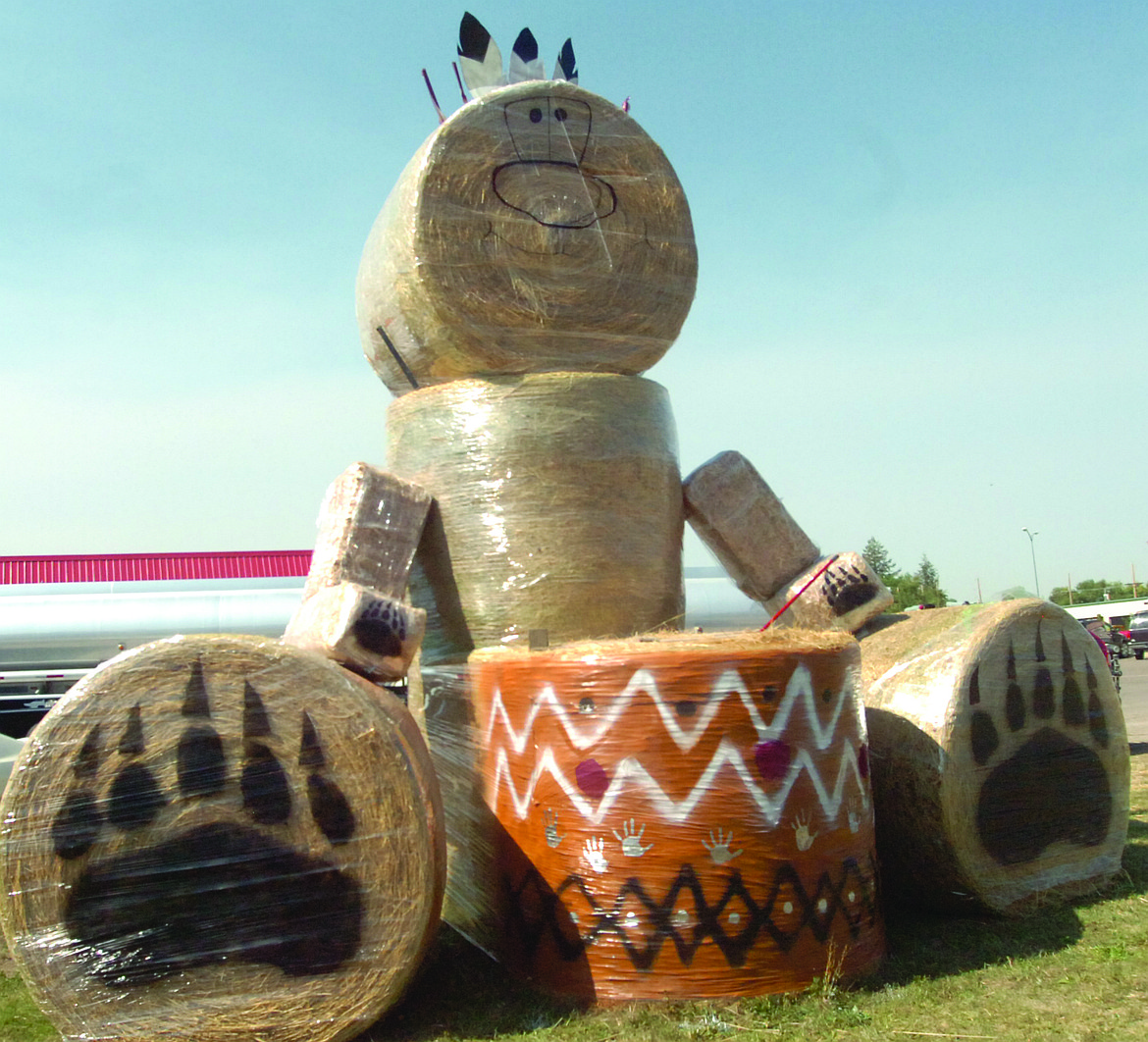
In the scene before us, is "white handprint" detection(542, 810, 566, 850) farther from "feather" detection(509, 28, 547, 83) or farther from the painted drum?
"feather" detection(509, 28, 547, 83)

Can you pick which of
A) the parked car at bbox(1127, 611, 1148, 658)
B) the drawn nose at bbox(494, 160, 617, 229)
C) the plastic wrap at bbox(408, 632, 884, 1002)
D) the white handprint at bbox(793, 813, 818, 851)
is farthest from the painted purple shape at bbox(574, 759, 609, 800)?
the parked car at bbox(1127, 611, 1148, 658)

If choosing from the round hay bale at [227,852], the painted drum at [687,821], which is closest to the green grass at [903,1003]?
the painted drum at [687,821]

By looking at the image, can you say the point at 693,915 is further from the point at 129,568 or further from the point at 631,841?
the point at 129,568

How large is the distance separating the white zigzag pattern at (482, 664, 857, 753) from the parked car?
26096 millimetres

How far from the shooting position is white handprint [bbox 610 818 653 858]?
3.34 m

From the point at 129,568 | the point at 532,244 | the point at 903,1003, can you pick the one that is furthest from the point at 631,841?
the point at 129,568

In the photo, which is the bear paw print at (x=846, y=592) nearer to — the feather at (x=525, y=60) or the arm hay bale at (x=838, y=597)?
the arm hay bale at (x=838, y=597)

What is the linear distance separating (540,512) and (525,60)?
6.71ft

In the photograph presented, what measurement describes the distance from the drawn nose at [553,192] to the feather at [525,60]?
555mm

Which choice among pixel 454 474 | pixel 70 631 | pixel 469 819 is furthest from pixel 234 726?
pixel 70 631

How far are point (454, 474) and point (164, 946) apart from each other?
197cm

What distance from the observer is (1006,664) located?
4316 mm

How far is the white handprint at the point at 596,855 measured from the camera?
11.1ft

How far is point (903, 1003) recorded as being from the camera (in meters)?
3.37
